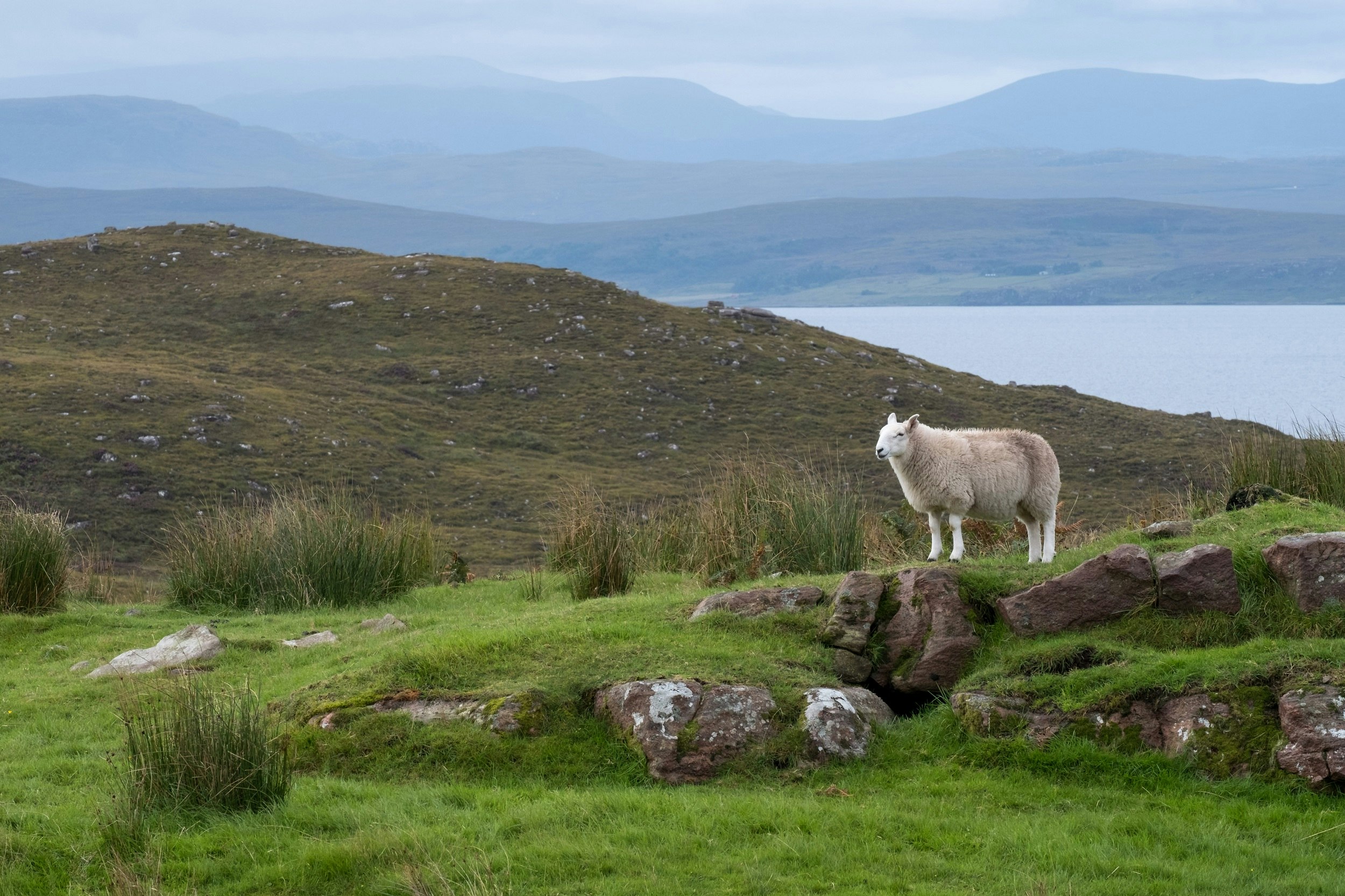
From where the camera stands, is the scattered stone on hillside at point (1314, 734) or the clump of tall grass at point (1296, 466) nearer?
the scattered stone on hillside at point (1314, 734)

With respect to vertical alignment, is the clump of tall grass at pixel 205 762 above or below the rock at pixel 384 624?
above

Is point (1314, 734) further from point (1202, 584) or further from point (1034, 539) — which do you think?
point (1034, 539)

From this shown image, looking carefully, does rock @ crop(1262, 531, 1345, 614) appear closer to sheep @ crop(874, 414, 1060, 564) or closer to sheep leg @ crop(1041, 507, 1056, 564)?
sheep @ crop(874, 414, 1060, 564)

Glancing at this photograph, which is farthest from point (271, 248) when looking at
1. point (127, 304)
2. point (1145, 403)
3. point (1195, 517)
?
point (1195, 517)

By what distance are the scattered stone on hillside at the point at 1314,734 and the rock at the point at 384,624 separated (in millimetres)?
8429

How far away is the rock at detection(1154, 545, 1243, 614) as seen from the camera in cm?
967

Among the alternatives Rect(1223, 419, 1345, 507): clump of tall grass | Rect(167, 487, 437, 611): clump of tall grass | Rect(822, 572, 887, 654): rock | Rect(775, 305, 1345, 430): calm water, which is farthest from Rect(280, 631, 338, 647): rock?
Rect(775, 305, 1345, 430): calm water

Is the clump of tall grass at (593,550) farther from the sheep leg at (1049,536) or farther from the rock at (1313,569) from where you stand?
the rock at (1313,569)

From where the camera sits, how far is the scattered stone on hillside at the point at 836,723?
28.8 feet

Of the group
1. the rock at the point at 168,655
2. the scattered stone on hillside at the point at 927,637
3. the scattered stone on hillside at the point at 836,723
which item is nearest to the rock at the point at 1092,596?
the scattered stone on hillside at the point at 927,637

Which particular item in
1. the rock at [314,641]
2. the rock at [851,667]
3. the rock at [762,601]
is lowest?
the rock at [314,641]

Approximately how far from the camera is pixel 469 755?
29.2 ft

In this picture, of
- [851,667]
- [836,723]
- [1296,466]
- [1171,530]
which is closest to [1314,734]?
[836,723]

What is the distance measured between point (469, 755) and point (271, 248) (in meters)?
49.1
